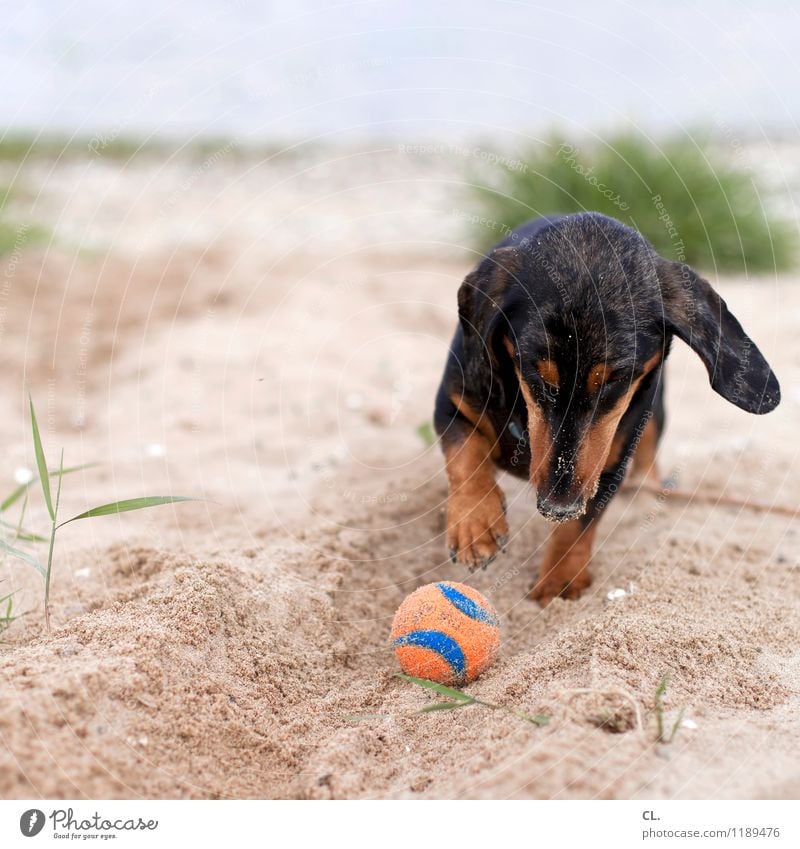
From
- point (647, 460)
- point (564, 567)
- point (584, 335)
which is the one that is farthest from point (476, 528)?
point (647, 460)

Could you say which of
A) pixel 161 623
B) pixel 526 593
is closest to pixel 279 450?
pixel 526 593

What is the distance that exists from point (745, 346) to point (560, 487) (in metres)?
0.90

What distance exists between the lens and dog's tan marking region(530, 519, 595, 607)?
3.73m

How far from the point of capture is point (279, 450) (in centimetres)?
524

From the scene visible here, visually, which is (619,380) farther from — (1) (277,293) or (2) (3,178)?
(2) (3,178)

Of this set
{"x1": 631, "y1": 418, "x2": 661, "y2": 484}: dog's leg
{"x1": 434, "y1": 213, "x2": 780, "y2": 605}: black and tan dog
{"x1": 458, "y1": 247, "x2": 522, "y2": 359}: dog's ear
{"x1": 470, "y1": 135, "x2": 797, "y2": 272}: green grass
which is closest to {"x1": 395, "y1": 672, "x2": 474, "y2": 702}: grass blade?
{"x1": 434, "y1": 213, "x2": 780, "y2": 605}: black and tan dog

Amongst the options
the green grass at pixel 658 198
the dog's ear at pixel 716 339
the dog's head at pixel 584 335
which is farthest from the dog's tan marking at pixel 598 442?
the green grass at pixel 658 198

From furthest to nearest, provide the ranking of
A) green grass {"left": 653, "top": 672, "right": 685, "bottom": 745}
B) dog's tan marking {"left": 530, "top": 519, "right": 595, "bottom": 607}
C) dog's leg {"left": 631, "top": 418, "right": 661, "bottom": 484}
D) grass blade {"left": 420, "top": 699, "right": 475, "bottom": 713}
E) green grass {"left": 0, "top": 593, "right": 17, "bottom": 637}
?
dog's leg {"left": 631, "top": 418, "right": 661, "bottom": 484} < dog's tan marking {"left": 530, "top": 519, "right": 595, "bottom": 607} < green grass {"left": 0, "top": 593, "right": 17, "bottom": 637} < grass blade {"left": 420, "top": 699, "right": 475, "bottom": 713} < green grass {"left": 653, "top": 672, "right": 685, "bottom": 745}

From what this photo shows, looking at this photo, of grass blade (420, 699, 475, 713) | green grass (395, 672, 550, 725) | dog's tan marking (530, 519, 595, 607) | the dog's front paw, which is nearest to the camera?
green grass (395, 672, 550, 725)

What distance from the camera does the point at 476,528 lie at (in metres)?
3.58

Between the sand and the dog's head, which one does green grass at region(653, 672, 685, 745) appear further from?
the dog's head

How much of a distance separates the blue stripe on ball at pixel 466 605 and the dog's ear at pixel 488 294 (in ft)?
2.83

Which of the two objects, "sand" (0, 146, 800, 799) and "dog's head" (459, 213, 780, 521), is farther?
"dog's head" (459, 213, 780, 521)

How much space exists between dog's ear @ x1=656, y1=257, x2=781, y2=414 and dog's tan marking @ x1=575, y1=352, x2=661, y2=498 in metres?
0.15
